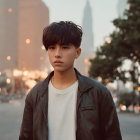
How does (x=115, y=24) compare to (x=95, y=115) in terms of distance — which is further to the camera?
(x=115, y=24)

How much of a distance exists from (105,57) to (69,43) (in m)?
26.6

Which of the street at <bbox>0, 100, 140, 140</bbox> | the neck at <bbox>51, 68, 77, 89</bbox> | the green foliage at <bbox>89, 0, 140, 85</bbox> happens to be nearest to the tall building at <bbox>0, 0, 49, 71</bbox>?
the green foliage at <bbox>89, 0, 140, 85</bbox>

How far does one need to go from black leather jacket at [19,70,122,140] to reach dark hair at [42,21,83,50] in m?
0.33

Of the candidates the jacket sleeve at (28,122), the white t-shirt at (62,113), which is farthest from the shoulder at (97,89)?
the jacket sleeve at (28,122)

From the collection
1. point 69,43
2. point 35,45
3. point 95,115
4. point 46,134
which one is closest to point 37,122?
point 46,134

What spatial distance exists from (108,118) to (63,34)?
Answer: 0.80 meters

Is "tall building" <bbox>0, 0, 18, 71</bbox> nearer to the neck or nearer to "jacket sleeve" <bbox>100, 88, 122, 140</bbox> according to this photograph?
the neck

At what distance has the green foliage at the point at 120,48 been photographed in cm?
2697

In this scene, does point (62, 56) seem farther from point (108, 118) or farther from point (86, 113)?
point (108, 118)

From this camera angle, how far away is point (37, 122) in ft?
10.4

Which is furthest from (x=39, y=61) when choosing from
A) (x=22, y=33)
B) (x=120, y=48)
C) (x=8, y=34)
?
(x=120, y=48)

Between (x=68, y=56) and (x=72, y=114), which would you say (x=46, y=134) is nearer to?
(x=72, y=114)

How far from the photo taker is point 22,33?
175000 millimetres

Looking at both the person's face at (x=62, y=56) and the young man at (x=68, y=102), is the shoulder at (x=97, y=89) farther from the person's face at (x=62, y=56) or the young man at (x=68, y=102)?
the person's face at (x=62, y=56)
